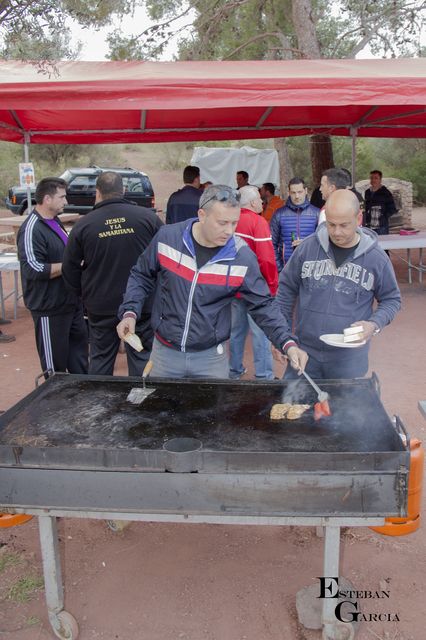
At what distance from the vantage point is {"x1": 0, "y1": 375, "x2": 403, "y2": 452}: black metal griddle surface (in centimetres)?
225

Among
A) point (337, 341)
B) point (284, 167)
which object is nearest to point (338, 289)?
point (337, 341)

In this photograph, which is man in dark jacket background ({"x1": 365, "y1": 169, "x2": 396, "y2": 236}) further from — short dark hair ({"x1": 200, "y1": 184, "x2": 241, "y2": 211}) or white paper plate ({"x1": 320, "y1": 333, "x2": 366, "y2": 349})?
short dark hair ({"x1": 200, "y1": 184, "x2": 241, "y2": 211})

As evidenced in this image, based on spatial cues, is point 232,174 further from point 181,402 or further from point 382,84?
point 181,402

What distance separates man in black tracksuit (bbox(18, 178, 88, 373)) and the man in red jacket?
1.31m

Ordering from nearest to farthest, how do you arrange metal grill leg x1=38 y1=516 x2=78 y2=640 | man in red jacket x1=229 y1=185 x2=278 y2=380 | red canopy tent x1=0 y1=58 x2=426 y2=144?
metal grill leg x1=38 y1=516 x2=78 y2=640 → man in red jacket x1=229 y1=185 x2=278 y2=380 → red canopy tent x1=0 y1=58 x2=426 y2=144

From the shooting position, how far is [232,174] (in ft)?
60.2

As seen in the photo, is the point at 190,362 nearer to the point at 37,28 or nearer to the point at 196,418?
the point at 196,418

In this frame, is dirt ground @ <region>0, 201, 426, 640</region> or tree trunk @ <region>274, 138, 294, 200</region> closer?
dirt ground @ <region>0, 201, 426, 640</region>

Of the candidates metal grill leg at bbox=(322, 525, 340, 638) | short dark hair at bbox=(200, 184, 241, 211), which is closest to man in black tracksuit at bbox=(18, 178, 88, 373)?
short dark hair at bbox=(200, 184, 241, 211)

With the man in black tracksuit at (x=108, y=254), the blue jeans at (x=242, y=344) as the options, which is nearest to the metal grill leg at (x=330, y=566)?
the man in black tracksuit at (x=108, y=254)

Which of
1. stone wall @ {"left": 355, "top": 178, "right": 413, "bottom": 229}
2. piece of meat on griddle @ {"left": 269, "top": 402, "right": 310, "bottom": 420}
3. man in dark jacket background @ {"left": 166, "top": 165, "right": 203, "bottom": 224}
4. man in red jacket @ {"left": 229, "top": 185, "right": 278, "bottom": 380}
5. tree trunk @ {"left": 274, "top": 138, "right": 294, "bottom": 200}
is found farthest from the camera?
tree trunk @ {"left": 274, "top": 138, "right": 294, "bottom": 200}

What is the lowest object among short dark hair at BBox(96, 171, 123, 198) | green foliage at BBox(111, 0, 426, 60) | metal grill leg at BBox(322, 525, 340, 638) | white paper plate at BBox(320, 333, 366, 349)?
metal grill leg at BBox(322, 525, 340, 638)

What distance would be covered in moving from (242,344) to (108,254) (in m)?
1.90

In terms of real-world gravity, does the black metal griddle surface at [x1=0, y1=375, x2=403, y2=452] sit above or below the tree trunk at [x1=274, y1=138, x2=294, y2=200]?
below
